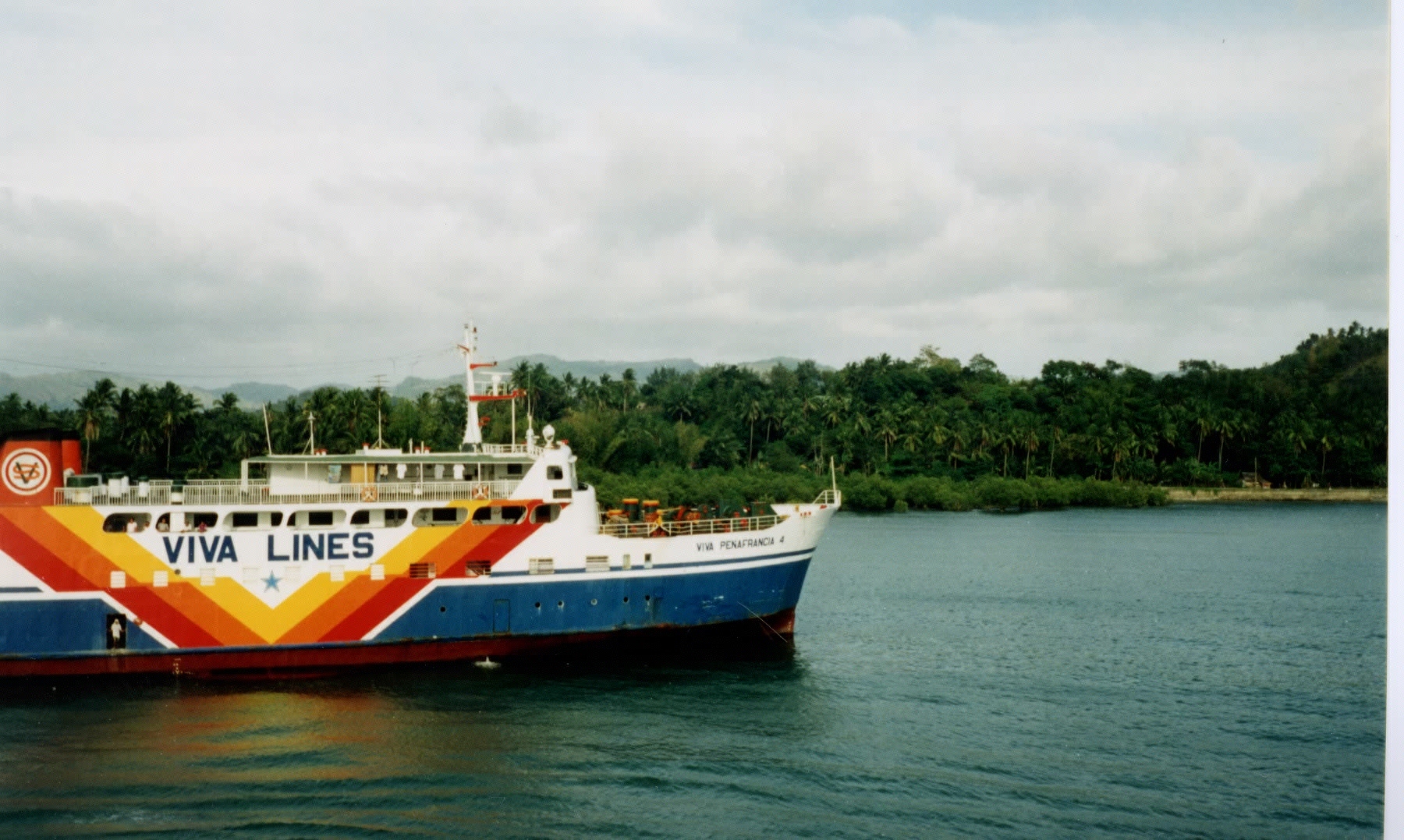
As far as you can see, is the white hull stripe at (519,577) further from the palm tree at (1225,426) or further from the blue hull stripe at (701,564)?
the palm tree at (1225,426)

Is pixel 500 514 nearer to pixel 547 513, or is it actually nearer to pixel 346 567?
pixel 547 513

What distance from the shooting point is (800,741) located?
10.7 m

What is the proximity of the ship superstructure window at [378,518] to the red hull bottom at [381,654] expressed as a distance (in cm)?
142

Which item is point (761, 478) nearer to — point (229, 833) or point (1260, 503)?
point (1260, 503)

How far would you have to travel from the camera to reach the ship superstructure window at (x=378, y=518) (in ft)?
43.7

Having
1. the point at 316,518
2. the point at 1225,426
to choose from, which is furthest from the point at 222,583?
the point at 1225,426

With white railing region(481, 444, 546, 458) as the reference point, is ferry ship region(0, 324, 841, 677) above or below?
below

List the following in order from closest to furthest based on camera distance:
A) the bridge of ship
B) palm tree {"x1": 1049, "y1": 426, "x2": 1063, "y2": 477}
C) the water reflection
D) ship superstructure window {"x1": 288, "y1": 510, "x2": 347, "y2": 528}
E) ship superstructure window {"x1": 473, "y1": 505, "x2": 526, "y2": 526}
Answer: the water reflection
the bridge of ship
ship superstructure window {"x1": 288, "y1": 510, "x2": 347, "y2": 528}
ship superstructure window {"x1": 473, "y1": 505, "x2": 526, "y2": 526}
palm tree {"x1": 1049, "y1": 426, "x2": 1063, "y2": 477}

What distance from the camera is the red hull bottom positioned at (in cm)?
1257

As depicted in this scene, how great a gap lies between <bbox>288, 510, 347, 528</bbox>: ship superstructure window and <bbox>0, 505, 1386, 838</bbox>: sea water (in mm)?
1879

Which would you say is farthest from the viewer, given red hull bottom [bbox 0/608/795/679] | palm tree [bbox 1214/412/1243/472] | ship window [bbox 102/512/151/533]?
palm tree [bbox 1214/412/1243/472]

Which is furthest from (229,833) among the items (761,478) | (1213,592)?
(761,478)

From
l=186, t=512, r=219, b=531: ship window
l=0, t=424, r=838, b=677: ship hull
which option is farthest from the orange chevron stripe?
l=186, t=512, r=219, b=531: ship window

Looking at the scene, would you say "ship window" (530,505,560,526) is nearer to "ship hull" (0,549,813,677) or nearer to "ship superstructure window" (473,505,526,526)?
"ship superstructure window" (473,505,526,526)
